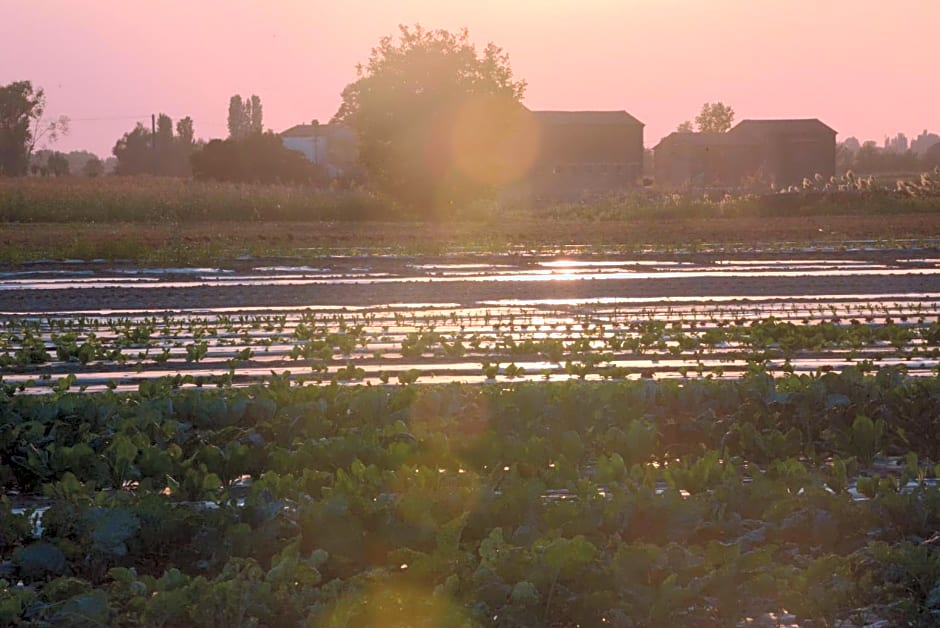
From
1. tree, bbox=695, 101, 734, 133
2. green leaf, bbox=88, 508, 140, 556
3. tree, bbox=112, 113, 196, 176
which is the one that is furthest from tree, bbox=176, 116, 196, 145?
green leaf, bbox=88, 508, 140, 556

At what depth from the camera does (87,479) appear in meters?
7.92

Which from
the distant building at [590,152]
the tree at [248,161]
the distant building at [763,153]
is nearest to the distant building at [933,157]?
the distant building at [763,153]

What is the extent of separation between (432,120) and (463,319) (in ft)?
116

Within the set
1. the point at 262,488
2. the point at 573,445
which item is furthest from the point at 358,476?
the point at 573,445

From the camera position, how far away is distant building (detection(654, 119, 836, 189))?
10000 centimetres

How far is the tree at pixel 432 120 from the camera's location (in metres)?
49.6

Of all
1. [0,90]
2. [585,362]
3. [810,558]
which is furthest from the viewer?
[0,90]

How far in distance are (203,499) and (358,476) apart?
901 millimetres

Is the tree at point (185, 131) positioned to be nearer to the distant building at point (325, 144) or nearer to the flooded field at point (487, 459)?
the distant building at point (325, 144)

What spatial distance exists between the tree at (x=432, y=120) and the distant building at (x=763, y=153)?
49.8 meters

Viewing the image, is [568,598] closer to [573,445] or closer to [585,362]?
[573,445]

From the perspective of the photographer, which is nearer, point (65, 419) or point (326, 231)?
point (65, 419)

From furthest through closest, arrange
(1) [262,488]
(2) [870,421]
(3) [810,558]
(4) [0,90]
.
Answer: (4) [0,90], (2) [870,421], (1) [262,488], (3) [810,558]

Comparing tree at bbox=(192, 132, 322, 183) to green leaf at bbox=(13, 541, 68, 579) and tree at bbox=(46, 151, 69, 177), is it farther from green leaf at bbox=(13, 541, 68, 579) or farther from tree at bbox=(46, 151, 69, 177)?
green leaf at bbox=(13, 541, 68, 579)
